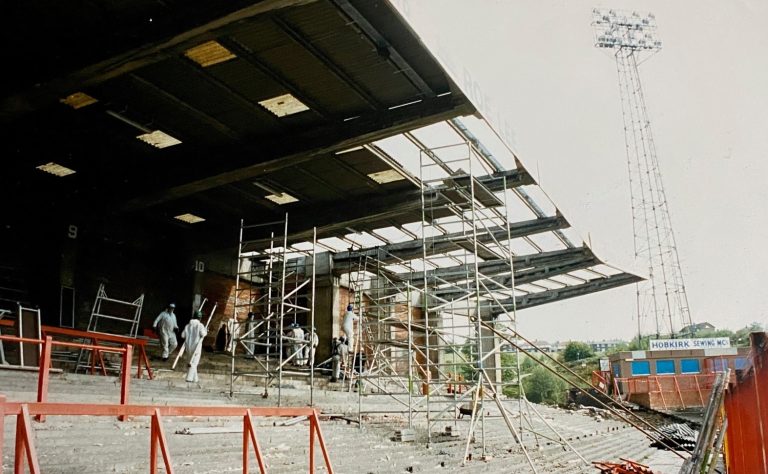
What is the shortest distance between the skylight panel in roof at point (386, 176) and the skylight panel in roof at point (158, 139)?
5.15m

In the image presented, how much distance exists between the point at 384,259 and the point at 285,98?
10615mm

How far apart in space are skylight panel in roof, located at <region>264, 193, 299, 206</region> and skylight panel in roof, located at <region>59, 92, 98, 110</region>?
6.23 meters

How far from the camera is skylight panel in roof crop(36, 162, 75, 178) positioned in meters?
15.4

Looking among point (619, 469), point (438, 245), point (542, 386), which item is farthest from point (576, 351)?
point (619, 469)

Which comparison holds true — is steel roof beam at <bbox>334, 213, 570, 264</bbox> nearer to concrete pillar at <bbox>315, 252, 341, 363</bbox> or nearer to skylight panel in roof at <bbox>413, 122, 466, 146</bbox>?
concrete pillar at <bbox>315, 252, 341, 363</bbox>

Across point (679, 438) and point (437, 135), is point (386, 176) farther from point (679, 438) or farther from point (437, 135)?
point (679, 438)

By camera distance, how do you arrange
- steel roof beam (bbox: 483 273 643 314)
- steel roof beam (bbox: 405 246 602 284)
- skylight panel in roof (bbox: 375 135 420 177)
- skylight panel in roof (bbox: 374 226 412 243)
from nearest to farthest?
skylight panel in roof (bbox: 375 135 420 177) < skylight panel in roof (bbox: 374 226 412 243) < steel roof beam (bbox: 405 246 602 284) < steel roof beam (bbox: 483 273 643 314)

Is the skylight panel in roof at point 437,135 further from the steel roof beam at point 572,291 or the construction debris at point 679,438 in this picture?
the steel roof beam at point 572,291

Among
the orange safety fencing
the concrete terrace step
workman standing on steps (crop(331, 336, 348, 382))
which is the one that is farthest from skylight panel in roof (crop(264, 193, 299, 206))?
the orange safety fencing

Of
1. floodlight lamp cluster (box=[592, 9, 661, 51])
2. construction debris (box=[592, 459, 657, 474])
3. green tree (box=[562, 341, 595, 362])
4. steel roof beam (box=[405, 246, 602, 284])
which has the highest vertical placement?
floodlight lamp cluster (box=[592, 9, 661, 51])

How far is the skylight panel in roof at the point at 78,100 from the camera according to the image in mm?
11992

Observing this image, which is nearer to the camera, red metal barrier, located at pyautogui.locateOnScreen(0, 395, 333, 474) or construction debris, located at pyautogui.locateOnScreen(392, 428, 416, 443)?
red metal barrier, located at pyautogui.locateOnScreen(0, 395, 333, 474)

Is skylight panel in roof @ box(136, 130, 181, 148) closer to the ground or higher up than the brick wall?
higher up

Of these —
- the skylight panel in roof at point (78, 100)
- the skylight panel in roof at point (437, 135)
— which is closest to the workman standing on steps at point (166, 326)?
the skylight panel in roof at point (78, 100)
